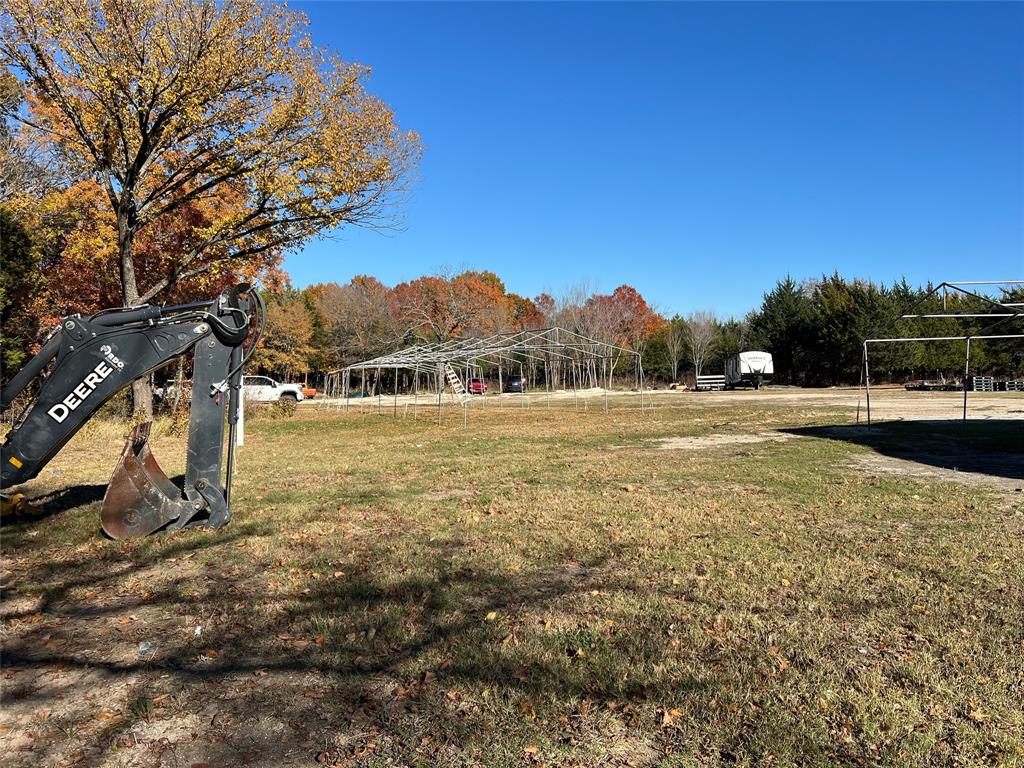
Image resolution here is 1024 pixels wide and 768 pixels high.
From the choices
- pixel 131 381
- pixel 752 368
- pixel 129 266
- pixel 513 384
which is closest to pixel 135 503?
pixel 131 381

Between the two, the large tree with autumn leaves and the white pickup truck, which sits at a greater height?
the large tree with autumn leaves

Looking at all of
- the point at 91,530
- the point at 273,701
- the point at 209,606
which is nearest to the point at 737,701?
the point at 273,701

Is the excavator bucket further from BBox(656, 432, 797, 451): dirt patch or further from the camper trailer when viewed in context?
the camper trailer

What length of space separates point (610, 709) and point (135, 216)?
17855 mm

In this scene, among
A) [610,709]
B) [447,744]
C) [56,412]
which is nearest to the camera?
[447,744]

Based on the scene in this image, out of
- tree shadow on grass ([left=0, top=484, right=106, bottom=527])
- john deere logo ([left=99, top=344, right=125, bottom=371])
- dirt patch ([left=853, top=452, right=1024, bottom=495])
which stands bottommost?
dirt patch ([left=853, top=452, right=1024, bottom=495])

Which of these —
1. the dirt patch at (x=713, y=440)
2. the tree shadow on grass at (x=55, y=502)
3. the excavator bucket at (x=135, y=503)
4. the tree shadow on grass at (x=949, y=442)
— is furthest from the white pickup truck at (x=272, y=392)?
the excavator bucket at (x=135, y=503)

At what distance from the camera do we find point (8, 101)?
1616 centimetres

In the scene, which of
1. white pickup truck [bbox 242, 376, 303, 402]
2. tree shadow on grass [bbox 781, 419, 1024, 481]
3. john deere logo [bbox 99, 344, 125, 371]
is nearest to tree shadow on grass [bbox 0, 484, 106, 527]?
john deere logo [bbox 99, 344, 125, 371]

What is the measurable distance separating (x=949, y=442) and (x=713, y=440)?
448cm

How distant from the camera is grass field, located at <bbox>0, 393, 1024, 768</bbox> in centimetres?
271

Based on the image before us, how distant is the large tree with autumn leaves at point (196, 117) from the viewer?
13.7 m

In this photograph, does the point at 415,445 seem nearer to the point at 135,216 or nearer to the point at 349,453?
the point at 349,453

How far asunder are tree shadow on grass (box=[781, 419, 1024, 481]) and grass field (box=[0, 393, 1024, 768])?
1.93 metres
